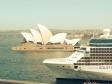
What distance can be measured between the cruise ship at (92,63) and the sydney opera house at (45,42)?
23.8 m

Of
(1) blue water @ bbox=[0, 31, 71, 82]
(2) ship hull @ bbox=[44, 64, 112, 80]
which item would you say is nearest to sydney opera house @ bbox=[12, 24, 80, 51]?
(1) blue water @ bbox=[0, 31, 71, 82]

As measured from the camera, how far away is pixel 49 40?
46.8m

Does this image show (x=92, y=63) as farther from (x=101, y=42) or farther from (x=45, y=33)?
(x=45, y=33)

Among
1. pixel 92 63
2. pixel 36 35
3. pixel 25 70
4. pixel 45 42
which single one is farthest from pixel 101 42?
pixel 45 42

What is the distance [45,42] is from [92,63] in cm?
2819

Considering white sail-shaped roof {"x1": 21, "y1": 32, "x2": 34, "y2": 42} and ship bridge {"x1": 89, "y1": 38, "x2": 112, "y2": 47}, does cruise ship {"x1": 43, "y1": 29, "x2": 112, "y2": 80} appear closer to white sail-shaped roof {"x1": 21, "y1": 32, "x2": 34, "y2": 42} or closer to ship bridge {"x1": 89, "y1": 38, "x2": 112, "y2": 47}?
ship bridge {"x1": 89, "y1": 38, "x2": 112, "y2": 47}

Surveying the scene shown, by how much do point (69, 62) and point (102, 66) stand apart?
58.4 inches

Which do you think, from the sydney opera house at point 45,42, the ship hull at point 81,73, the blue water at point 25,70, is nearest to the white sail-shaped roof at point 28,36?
the sydney opera house at point 45,42

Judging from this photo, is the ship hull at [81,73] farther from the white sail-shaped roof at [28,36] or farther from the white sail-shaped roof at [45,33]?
the white sail-shaped roof at [28,36]

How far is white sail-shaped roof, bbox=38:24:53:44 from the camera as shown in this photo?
4197 cm

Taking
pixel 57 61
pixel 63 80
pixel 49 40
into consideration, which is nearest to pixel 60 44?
pixel 49 40

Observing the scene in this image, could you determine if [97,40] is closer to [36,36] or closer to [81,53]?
[81,53]

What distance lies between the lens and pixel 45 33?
1716 inches

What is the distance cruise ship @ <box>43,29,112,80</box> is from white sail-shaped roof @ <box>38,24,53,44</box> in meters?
22.0
